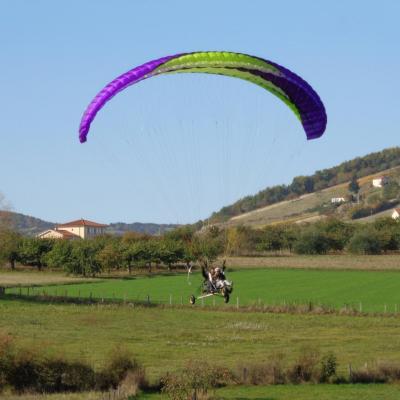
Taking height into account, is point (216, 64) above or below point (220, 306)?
above

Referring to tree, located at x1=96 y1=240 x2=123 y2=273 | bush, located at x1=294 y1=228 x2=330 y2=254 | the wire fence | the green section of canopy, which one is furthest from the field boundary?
bush, located at x1=294 y1=228 x2=330 y2=254

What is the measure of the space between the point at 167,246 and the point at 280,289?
29074 millimetres

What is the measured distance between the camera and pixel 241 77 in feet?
96.0

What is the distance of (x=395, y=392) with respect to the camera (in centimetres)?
3375

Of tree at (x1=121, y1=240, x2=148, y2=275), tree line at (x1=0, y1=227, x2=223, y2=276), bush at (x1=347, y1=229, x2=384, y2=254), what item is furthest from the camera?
bush at (x1=347, y1=229, x2=384, y2=254)

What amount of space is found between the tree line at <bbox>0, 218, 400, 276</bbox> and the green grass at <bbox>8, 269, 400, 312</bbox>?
13.1 feet

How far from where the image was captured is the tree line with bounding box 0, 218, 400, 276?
3949 inches

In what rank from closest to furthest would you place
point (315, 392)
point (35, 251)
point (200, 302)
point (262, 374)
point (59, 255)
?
point (315, 392) < point (262, 374) < point (200, 302) < point (59, 255) < point (35, 251)

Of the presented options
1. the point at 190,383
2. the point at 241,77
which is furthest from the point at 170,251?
the point at 241,77

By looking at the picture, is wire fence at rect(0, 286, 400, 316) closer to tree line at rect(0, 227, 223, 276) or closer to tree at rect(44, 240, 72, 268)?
tree line at rect(0, 227, 223, 276)

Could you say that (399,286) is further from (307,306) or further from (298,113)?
(298,113)

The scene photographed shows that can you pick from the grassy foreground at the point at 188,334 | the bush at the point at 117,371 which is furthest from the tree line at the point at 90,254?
→ the bush at the point at 117,371

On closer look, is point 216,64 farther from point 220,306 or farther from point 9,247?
point 9,247

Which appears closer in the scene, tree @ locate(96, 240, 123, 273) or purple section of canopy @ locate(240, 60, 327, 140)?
purple section of canopy @ locate(240, 60, 327, 140)
